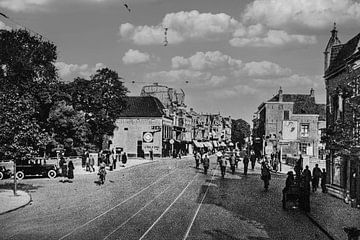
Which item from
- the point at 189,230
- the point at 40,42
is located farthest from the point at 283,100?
the point at 189,230

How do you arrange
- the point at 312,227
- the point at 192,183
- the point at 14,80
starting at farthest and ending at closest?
1. the point at 14,80
2. the point at 192,183
3. the point at 312,227

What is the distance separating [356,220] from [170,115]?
227 ft

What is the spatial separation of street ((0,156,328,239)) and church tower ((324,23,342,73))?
27.3 ft

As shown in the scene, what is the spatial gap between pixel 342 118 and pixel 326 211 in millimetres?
4178

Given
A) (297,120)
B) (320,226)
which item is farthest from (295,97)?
(320,226)

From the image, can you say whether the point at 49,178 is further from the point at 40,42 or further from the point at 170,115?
the point at 170,115

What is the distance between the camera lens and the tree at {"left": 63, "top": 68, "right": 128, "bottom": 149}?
200ft

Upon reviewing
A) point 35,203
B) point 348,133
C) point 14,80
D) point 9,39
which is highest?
point 9,39

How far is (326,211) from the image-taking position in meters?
19.9

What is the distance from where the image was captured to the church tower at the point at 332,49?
29.6 metres

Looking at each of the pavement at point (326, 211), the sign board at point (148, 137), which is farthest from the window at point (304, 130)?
the pavement at point (326, 211)

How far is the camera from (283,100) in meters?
82.4

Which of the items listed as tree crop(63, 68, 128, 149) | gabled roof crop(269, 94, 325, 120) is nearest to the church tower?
tree crop(63, 68, 128, 149)

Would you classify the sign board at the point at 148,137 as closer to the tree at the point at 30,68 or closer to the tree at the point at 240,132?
the tree at the point at 30,68
